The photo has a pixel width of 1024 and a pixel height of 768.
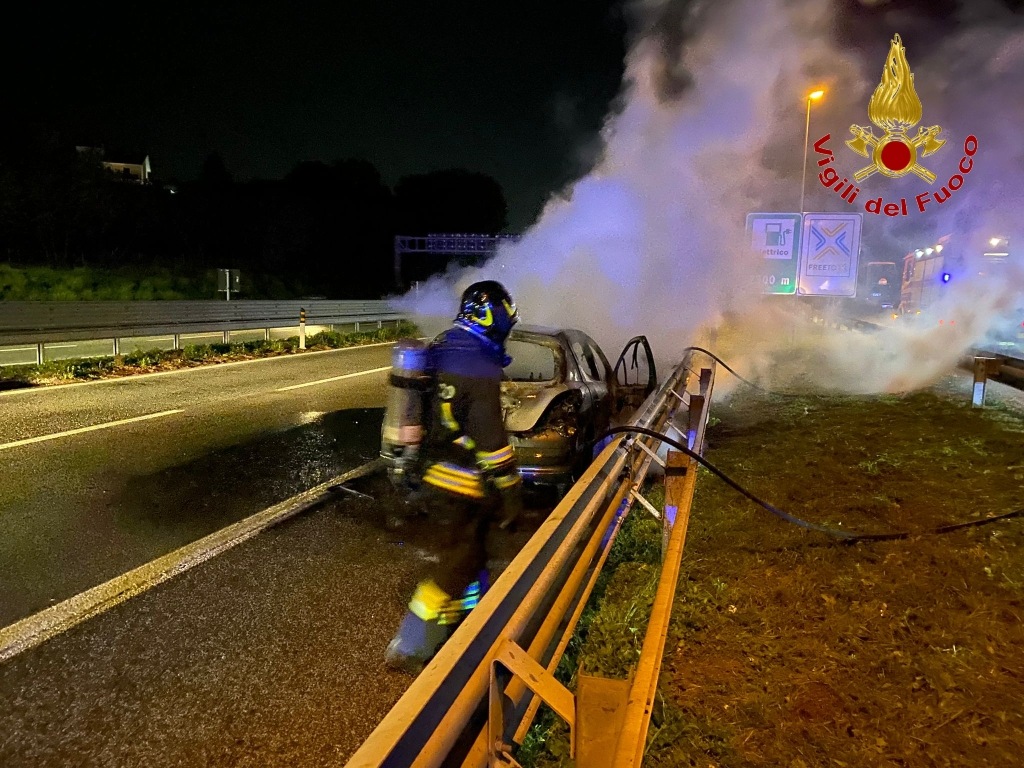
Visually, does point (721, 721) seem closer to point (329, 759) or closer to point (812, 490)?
point (329, 759)

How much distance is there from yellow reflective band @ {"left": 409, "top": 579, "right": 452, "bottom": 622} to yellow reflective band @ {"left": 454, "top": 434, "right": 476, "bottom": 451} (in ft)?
2.32

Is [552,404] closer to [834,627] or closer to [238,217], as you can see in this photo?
[834,627]

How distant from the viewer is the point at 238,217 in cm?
5556

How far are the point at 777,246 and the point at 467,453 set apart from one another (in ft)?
61.4

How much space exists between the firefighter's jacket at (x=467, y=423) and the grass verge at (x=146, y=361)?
11.0 m

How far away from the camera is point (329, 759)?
114 inches

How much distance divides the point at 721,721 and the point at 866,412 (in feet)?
27.6

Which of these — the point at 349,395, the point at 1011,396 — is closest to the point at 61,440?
the point at 349,395

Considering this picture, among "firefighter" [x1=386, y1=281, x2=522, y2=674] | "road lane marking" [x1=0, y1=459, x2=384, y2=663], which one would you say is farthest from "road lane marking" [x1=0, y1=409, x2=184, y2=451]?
"firefighter" [x1=386, y1=281, x2=522, y2=674]

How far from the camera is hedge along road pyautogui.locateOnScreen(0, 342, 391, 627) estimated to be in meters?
4.99

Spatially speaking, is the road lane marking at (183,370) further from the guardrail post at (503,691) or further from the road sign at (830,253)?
the road sign at (830,253)

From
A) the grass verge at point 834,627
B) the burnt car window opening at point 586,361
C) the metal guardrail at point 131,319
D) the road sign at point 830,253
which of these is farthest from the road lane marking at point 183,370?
the road sign at point 830,253

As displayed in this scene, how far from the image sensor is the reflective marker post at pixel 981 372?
9680 mm

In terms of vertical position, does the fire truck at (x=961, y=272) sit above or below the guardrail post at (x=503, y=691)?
above
